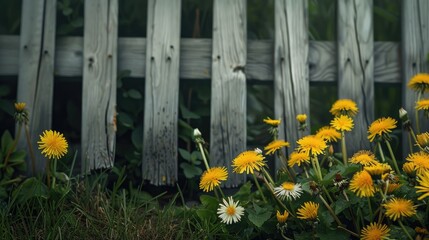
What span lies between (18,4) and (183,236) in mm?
1353

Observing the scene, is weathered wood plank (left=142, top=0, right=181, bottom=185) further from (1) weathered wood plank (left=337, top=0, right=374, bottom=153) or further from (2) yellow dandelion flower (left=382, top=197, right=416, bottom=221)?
(2) yellow dandelion flower (left=382, top=197, right=416, bottom=221)

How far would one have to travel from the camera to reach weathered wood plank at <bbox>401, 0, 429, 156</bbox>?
2.68 m

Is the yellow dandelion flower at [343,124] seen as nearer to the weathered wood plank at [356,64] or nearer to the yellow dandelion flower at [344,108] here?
the yellow dandelion flower at [344,108]

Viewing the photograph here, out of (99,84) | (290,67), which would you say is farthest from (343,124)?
(99,84)

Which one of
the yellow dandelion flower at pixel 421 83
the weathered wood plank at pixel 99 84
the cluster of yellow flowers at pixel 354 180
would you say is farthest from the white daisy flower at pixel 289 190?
the weathered wood plank at pixel 99 84

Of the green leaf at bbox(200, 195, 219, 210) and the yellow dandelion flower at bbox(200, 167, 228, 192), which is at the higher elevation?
the yellow dandelion flower at bbox(200, 167, 228, 192)

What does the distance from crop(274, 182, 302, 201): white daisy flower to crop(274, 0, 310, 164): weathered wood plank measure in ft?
2.22

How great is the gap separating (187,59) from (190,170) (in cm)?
45

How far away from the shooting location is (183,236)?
2.16m

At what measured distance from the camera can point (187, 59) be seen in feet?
8.79

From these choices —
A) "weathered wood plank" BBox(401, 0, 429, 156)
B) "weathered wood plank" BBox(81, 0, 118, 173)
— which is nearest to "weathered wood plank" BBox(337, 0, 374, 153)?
"weathered wood plank" BBox(401, 0, 429, 156)

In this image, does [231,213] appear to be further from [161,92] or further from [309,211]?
[161,92]

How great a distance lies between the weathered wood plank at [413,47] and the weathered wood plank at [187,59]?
0.07 meters

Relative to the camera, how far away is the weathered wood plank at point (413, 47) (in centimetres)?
268
